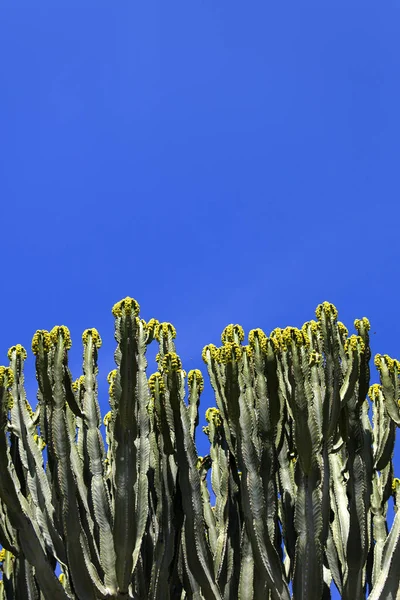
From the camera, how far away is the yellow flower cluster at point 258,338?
614 cm

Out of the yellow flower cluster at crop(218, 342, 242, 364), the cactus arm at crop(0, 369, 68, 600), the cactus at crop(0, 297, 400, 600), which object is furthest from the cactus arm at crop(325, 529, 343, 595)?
the cactus arm at crop(0, 369, 68, 600)

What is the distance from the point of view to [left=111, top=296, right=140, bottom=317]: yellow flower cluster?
5.95 meters

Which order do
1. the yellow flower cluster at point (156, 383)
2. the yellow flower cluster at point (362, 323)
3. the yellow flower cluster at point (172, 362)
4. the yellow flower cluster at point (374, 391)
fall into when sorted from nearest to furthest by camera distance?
the yellow flower cluster at point (172, 362) < the yellow flower cluster at point (156, 383) < the yellow flower cluster at point (362, 323) < the yellow flower cluster at point (374, 391)

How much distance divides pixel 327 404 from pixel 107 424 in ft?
8.12

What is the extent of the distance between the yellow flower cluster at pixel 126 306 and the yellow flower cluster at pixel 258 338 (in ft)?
2.99

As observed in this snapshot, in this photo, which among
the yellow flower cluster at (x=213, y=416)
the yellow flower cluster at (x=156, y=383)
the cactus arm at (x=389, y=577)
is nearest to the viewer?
the cactus arm at (x=389, y=577)

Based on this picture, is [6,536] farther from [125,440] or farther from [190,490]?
[190,490]

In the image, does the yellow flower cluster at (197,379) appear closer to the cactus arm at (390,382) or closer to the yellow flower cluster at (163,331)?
the yellow flower cluster at (163,331)

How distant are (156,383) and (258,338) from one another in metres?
0.86

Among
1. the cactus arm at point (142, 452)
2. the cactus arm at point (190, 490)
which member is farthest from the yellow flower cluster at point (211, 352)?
the cactus arm at point (142, 452)

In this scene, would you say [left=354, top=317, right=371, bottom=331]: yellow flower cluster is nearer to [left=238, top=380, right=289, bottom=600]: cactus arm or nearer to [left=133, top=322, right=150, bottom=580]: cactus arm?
[left=238, top=380, right=289, bottom=600]: cactus arm

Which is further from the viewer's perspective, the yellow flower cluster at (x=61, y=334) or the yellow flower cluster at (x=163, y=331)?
the yellow flower cluster at (x=163, y=331)

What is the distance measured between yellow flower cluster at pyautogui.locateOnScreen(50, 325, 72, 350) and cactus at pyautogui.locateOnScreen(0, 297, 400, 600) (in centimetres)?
2

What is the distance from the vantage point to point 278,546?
5902 mm
